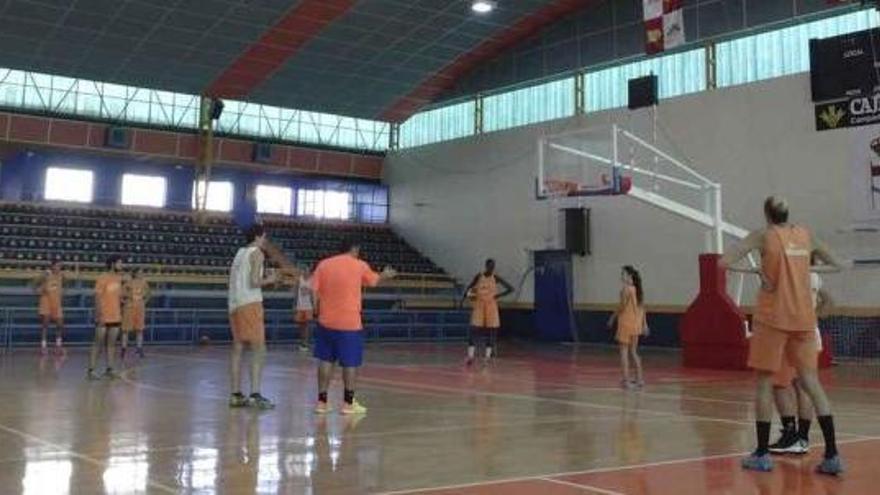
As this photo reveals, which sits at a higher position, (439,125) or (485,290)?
(439,125)

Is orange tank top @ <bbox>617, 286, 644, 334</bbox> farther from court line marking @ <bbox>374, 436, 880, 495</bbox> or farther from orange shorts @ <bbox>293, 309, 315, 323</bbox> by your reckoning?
orange shorts @ <bbox>293, 309, 315, 323</bbox>

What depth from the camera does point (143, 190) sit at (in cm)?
3183

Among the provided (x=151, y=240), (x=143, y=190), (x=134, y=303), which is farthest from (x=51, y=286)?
(x=143, y=190)

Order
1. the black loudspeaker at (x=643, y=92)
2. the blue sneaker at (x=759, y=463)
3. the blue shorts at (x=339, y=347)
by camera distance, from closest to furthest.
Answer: the blue sneaker at (x=759, y=463) → the blue shorts at (x=339, y=347) → the black loudspeaker at (x=643, y=92)

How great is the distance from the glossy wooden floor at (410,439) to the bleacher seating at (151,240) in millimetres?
13172

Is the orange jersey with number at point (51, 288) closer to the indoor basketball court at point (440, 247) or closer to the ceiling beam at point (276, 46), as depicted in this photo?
the indoor basketball court at point (440, 247)

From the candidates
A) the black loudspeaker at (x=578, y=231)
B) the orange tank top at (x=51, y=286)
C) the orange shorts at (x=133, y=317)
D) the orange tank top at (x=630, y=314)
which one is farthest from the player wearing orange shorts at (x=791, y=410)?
the black loudspeaker at (x=578, y=231)

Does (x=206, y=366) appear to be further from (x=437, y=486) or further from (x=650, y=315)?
(x=650, y=315)

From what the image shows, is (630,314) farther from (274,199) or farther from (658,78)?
(274,199)

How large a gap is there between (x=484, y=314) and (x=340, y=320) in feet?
26.0

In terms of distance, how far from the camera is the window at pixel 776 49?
21016 mm

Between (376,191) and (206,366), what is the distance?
20.6 meters

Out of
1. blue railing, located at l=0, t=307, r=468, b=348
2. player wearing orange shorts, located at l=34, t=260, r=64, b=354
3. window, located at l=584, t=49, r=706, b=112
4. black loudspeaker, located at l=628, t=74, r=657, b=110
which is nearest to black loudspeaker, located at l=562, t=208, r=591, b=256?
window, located at l=584, t=49, r=706, b=112

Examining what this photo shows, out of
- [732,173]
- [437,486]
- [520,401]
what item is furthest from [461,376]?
[732,173]
